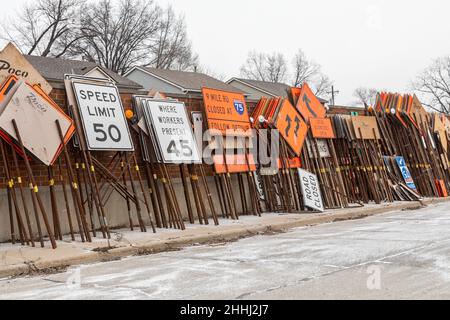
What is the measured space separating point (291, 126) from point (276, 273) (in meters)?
8.34

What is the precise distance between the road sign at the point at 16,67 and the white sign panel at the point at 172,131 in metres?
2.32

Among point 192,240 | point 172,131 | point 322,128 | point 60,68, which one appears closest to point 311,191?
point 322,128

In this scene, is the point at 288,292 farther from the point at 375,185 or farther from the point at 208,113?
the point at 375,185

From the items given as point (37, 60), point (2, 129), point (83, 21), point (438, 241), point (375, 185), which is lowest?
point (438, 241)

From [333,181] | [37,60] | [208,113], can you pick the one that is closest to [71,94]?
[208,113]

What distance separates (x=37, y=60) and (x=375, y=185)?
74.7ft

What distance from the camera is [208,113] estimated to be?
12.5 m

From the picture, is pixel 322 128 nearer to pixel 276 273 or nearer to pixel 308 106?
pixel 308 106

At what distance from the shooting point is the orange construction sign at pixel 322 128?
1513cm

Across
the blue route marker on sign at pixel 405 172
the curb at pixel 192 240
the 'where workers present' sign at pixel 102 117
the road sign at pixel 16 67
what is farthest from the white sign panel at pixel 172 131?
the blue route marker on sign at pixel 405 172

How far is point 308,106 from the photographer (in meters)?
15.4

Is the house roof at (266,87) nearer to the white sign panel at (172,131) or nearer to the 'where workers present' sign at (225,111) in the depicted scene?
the 'where workers present' sign at (225,111)
